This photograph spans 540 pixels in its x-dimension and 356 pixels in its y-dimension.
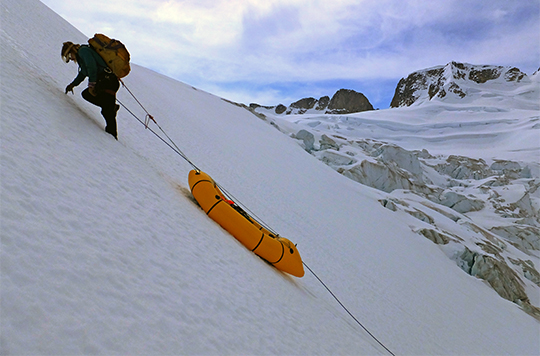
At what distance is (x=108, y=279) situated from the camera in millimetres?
1844

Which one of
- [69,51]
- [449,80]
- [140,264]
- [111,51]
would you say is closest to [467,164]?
[111,51]

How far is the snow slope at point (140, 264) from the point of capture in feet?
5.09

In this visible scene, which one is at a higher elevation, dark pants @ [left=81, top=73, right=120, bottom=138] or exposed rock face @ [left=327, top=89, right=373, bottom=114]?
exposed rock face @ [left=327, top=89, right=373, bottom=114]

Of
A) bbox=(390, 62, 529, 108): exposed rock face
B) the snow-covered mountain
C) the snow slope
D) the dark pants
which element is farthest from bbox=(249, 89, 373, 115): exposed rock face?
the dark pants

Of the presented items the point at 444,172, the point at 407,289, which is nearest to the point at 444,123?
the point at 444,172

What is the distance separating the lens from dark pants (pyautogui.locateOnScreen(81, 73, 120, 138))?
4074 millimetres

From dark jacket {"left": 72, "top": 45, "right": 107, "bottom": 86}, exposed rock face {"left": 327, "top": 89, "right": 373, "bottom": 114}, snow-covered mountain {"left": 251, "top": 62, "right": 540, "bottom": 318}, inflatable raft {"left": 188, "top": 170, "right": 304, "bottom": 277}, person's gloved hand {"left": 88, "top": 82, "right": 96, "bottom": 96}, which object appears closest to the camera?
dark jacket {"left": 72, "top": 45, "right": 107, "bottom": 86}

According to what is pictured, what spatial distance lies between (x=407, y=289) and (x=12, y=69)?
29.2 ft

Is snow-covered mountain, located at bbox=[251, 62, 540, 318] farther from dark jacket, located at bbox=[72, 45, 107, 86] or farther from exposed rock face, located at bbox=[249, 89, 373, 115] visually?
exposed rock face, located at bbox=[249, 89, 373, 115]

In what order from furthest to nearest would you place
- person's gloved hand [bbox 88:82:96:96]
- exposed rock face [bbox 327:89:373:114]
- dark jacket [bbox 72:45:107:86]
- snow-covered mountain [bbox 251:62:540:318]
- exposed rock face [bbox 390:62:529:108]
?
exposed rock face [bbox 327:89:373:114], exposed rock face [bbox 390:62:529:108], snow-covered mountain [bbox 251:62:540:318], person's gloved hand [bbox 88:82:96:96], dark jacket [bbox 72:45:107:86]

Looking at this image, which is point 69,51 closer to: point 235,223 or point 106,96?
point 106,96

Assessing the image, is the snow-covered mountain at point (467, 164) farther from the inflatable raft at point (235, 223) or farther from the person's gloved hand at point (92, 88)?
the person's gloved hand at point (92, 88)

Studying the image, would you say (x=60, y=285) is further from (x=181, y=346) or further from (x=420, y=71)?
(x=420, y=71)

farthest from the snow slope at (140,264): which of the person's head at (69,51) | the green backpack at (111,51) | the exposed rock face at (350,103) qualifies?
the exposed rock face at (350,103)
